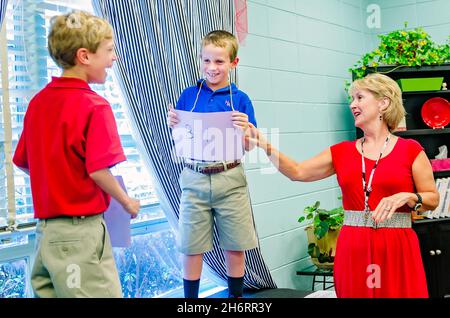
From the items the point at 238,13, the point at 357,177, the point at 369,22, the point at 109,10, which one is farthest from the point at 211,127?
the point at 369,22

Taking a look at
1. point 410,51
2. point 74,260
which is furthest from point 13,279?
point 410,51

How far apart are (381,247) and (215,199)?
56 cm

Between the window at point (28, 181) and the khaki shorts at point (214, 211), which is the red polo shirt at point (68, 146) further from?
the window at point (28, 181)

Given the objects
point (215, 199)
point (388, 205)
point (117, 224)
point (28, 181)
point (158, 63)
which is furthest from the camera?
point (158, 63)

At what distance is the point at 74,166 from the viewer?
1.04 meters

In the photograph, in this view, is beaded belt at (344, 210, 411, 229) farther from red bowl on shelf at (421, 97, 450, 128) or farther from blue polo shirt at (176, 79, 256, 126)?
red bowl on shelf at (421, 97, 450, 128)

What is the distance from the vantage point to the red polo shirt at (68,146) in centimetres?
102

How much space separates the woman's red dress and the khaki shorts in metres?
0.41

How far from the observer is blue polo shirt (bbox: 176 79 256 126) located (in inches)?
68.0

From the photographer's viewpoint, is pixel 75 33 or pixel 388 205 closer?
pixel 75 33

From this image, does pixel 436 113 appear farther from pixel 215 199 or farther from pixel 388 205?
pixel 388 205

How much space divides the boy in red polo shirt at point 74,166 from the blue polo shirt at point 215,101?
679mm

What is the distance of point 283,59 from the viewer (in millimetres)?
3201
